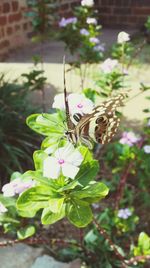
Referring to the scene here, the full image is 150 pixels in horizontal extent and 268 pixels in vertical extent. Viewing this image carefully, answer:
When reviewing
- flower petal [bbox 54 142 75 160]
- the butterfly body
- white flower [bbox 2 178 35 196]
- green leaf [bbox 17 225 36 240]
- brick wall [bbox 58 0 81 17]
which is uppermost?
brick wall [bbox 58 0 81 17]

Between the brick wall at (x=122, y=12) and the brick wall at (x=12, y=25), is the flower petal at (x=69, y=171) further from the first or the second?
the brick wall at (x=122, y=12)

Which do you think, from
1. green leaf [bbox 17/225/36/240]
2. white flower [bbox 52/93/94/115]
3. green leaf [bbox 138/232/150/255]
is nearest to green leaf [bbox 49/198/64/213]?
white flower [bbox 52/93/94/115]

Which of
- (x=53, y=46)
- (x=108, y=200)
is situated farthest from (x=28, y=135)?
(x=53, y=46)

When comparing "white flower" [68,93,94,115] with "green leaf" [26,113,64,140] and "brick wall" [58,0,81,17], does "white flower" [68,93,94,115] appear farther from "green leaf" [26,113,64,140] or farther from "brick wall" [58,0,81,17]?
"brick wall" [58,0,81,17]

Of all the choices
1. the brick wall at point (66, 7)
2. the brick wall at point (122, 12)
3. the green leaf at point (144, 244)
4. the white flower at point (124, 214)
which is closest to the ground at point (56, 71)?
the brick wall at point (66, 7)

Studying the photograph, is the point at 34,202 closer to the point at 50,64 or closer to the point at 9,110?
the point at 9,110

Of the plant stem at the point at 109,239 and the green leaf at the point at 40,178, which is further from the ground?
the green leaf at the point at 40,178
